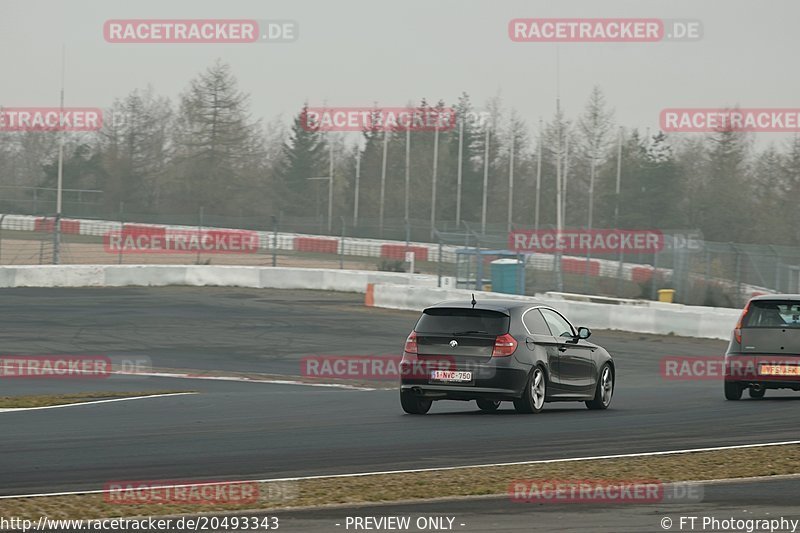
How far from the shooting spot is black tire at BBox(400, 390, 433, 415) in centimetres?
1405

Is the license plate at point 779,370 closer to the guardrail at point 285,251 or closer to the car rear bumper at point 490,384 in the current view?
the car rear bumper at point 490,384

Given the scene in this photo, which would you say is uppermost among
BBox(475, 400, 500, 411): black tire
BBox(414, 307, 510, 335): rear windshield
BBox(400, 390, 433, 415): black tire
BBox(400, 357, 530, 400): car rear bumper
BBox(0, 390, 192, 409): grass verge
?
BBox(414, 307, 510, 335): rear windshield

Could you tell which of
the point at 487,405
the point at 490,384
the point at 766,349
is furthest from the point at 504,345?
the point at 766,349

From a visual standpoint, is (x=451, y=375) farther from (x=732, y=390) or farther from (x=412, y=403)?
(x=732, y=390)

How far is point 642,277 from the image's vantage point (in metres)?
42.9

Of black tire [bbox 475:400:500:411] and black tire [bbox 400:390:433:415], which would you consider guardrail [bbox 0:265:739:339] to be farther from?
black tire [bbox 400:390:433:415]

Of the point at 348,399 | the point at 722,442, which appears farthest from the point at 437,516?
the point at 348,399

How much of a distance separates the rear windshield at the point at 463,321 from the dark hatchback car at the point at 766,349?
14.7 ft

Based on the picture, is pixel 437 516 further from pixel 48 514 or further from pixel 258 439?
pixel 258 439

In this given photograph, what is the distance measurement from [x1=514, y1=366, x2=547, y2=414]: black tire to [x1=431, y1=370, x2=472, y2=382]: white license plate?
2.17ft

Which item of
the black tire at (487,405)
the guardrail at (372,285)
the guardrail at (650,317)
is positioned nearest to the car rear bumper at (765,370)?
the black tire at (487,405)

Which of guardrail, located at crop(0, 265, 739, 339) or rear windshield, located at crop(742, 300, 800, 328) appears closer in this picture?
rear windshield, located at crop(742, 300, 800, 328)

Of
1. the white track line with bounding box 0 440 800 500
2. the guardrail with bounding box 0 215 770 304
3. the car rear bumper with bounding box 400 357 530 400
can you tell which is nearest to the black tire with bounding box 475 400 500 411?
the car rear bumper with bounding box 400 357 530 400

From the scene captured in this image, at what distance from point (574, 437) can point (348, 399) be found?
16.8ft
